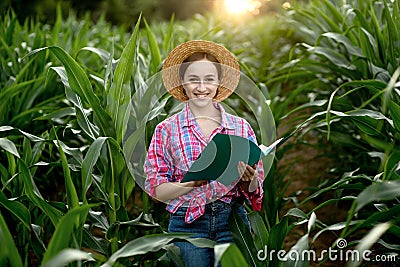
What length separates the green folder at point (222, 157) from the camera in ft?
3.79

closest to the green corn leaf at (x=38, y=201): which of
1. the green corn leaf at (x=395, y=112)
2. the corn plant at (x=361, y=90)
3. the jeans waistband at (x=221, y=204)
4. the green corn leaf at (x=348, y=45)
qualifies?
the jeans waistband at (x=221, y=204)

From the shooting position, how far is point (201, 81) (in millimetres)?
1271

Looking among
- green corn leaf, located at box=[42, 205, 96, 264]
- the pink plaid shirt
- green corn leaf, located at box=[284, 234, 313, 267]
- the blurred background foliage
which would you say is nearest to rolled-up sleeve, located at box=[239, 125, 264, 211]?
the pink plaid shirt

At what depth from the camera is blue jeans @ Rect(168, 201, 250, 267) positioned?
1316mm

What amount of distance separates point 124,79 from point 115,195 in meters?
0.31

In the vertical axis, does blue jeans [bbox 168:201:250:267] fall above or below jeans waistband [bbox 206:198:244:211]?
below

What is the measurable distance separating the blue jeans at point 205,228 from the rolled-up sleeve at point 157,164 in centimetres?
9

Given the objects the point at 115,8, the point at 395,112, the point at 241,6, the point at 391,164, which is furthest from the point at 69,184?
the point at 115,8

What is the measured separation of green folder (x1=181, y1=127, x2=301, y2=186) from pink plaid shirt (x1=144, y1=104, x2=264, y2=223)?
70 mm

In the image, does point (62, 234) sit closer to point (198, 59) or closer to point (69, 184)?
point (69, 184)

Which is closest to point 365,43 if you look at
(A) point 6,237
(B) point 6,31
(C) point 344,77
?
(C) point 344,77

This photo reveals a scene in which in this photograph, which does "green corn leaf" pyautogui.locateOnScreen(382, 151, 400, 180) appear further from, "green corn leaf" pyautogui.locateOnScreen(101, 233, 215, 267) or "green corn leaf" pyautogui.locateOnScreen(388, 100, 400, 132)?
"green corn leaf" pyautogui.locateOnScreen(101, 233, 215, 267)

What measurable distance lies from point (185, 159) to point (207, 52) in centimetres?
25

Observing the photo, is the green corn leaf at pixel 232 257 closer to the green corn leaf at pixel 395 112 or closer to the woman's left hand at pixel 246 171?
the woman's left hand at pixel 246 171
